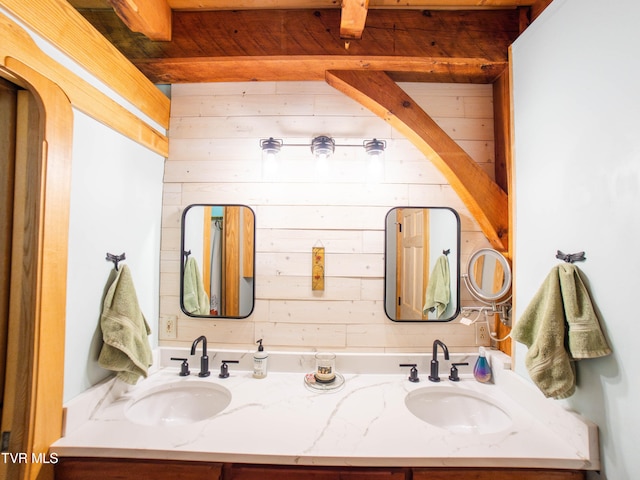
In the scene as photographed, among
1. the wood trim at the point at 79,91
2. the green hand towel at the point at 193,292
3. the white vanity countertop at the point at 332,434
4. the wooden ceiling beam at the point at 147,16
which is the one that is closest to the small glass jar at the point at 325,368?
the white vanity countertop at the point at 332,434

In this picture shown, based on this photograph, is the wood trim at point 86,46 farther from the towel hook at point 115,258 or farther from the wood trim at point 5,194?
the towel hook at point 115,258

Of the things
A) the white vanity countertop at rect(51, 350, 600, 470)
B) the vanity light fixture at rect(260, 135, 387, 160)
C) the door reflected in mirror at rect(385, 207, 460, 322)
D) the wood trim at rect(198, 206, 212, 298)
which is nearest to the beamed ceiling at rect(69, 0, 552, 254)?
the door reflected in mirror at rect(385, 207, 460, 322)

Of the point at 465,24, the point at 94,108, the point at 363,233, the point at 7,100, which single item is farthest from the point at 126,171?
the point at 465,24

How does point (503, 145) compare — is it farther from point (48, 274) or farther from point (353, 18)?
point (48, 274)

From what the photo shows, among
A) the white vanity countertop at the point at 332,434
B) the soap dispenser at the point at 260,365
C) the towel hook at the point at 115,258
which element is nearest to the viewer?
the white vanity countertop at the point at 332,434

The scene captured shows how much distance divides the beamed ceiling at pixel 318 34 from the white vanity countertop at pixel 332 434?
4.93ft

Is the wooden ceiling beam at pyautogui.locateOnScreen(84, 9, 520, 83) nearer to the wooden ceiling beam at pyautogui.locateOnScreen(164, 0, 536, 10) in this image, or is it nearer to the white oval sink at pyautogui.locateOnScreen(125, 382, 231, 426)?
the wooden ceiling beam at pyautogui.locateOnScreen(164, 0, 536, 10)

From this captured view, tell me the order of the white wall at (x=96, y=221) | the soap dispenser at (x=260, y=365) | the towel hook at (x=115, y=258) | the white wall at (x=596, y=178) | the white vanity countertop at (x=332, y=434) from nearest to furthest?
the white wall at (x=596, y=178)
the white vanity countertop at (x=332, y=434)
the white wall at (x=96, y=221)
the towel hook at (x=115, y=258)
the soap dispenser at (x=260, y=365)

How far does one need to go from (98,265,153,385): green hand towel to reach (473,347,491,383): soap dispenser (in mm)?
1502

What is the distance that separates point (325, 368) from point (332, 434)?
355mm

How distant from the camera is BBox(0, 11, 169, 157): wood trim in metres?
0.79

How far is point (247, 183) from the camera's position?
149cm

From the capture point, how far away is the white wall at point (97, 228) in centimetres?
101

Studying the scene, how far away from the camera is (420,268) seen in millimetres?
1449
